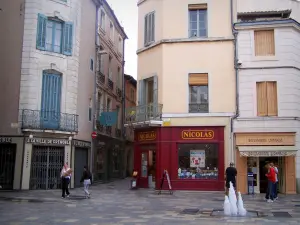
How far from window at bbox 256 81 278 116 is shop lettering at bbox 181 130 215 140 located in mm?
2803

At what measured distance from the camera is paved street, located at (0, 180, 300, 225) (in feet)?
38.8

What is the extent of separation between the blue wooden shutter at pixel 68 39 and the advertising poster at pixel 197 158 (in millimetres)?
9454

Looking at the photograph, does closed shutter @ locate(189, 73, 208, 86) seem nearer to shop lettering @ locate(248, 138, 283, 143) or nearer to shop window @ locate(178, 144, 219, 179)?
shop window @ locate(178, 144, 219, 179)

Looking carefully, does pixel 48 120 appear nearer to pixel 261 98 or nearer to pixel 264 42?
pixel 261 98

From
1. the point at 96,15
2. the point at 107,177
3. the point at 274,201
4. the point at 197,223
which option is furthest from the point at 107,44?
the point at 197,223

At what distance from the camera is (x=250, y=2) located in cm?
2456

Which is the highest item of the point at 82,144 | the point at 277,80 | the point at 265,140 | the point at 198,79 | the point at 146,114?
the point at 198,79

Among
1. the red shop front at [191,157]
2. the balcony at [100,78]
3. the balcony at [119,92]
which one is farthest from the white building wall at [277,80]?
the balcony at [119,92]

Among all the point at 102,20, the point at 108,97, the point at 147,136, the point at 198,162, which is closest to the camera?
the point at 198,162

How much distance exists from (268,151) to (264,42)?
5.99 m

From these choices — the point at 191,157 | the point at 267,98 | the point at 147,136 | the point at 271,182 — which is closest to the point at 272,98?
the point at 267,98

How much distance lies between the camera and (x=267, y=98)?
2181 centimetres

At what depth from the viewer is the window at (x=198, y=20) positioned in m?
22.8

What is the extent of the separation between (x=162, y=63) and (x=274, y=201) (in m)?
9.67
